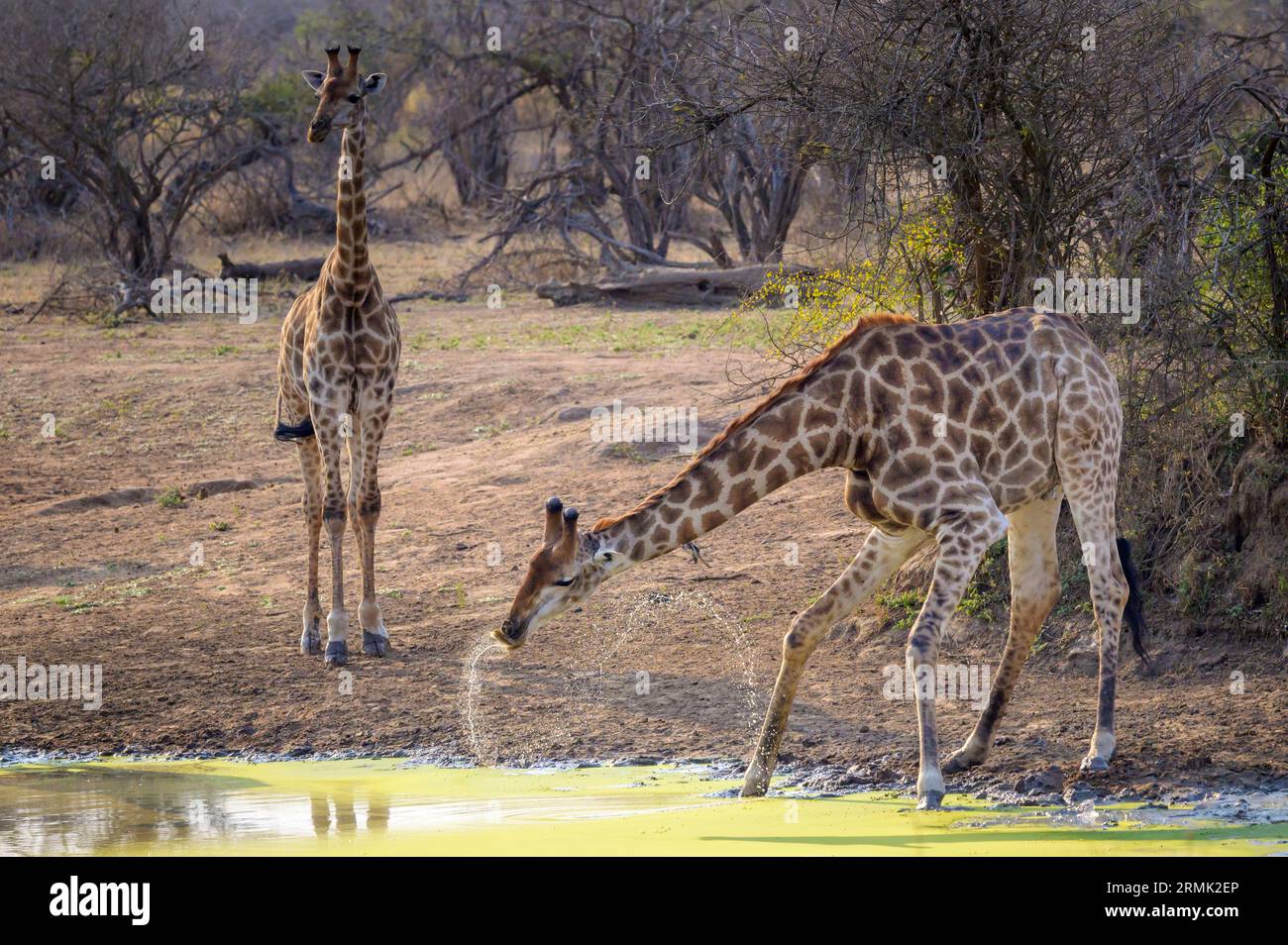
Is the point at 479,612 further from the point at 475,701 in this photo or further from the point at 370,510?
the point at 475,701

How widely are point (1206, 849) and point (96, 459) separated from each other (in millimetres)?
10748

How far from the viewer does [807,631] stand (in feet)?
21.4

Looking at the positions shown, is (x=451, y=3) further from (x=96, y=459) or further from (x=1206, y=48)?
(x=1206, y=48)

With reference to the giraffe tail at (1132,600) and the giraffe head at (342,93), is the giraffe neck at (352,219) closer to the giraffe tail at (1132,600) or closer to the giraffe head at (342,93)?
the giraffe head at (342,93)

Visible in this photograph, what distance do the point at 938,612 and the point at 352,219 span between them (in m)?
4.56

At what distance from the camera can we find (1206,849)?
217 inches

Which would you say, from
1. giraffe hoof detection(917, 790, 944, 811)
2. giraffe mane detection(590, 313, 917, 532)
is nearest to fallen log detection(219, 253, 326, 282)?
giraffe mane detection(590, 313, 917, 532)

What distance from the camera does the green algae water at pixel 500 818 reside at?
5.71 metres

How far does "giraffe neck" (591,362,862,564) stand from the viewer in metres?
6.29

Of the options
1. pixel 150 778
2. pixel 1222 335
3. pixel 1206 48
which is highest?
pixel 1206 48

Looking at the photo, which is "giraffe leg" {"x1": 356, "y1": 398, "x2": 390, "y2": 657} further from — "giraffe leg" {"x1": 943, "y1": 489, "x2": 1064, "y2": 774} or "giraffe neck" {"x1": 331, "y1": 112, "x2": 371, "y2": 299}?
"giraffe leg" {"x1": 943, "y1": 489, "x2": 1064, "y2": 774}

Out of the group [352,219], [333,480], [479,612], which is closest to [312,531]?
[333,480]

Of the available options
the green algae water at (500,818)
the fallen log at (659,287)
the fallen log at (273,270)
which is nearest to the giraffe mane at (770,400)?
the green algae water at (500,818)
